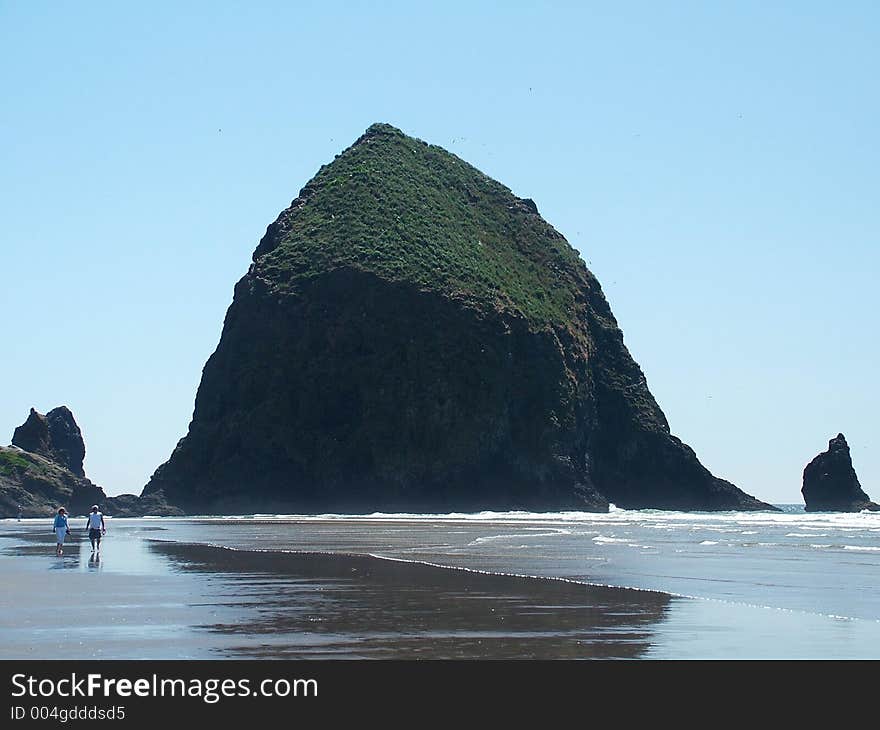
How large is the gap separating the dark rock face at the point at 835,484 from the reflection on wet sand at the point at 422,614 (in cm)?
10273

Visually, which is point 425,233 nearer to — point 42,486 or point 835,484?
point 42,486

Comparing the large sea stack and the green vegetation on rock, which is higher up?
the green vegetation on rock

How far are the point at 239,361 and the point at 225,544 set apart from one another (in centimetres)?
6828

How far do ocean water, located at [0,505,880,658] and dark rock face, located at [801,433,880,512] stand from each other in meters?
78.8

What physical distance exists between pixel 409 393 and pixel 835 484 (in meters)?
49.0

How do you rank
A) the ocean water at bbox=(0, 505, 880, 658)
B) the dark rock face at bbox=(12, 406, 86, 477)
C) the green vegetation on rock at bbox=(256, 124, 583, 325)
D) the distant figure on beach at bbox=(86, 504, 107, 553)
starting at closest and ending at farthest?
the ocean water at bbox=(0, 505, 880, 658) → the distant figure on beach at bbox=(86, 504, 107, 553) → the green vegetation on rock at bbox=(256, 124, 583, 325) → the dark rock face at bbox=(12, 406, 86, 477)

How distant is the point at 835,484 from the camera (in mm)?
124750

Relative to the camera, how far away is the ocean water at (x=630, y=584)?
16234 mm

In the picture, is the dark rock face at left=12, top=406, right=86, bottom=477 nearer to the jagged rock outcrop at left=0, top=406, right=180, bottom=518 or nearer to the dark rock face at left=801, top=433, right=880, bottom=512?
the jagged rock outcrop at left=0, top=406, right=180, bottom=518

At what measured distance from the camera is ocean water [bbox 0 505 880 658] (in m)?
16.2

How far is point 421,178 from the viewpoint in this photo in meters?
134

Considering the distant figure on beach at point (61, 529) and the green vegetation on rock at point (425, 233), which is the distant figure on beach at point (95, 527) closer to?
the distant figure on beach at point (61, 529)

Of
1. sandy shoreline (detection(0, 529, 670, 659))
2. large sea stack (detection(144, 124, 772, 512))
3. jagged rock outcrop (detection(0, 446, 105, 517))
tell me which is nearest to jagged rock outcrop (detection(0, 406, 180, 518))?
jagged rock outcrop (detection(0, 446, 105, 517))
